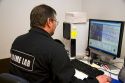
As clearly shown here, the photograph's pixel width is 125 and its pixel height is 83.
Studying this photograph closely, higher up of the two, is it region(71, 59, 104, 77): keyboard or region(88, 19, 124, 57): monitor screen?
region(88, 19, 124, 57): monitor screen

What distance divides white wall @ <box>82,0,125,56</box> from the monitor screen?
0.26m

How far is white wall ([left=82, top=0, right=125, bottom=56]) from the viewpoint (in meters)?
2.12

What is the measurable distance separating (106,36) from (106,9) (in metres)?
0.52

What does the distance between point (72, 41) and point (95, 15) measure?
0.53 metres

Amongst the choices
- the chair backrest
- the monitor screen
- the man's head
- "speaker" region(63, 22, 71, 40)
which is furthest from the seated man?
"speaker" region(63, 22, 71, 40)

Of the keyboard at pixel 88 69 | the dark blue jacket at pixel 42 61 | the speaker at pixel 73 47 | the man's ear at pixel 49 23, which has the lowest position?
the keyboard at pixel 88 69

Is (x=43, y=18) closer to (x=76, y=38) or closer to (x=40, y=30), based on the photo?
(x=40, y=30)

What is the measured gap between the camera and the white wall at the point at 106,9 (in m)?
2.12

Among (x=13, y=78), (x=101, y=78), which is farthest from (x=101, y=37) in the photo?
(x=13, y=78)

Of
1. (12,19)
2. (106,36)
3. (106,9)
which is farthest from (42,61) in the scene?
(106,9)

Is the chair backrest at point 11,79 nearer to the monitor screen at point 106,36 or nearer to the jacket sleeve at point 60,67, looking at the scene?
the jacket sleeve at point 60,67

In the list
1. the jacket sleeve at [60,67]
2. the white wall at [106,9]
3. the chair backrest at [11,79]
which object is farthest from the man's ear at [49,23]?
the white wall at [106,9]

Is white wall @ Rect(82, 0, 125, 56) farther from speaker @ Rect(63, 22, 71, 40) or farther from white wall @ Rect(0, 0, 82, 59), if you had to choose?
white wall @ Rect(0, 0, 82, 59)

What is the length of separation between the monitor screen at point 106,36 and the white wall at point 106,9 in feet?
0.86
